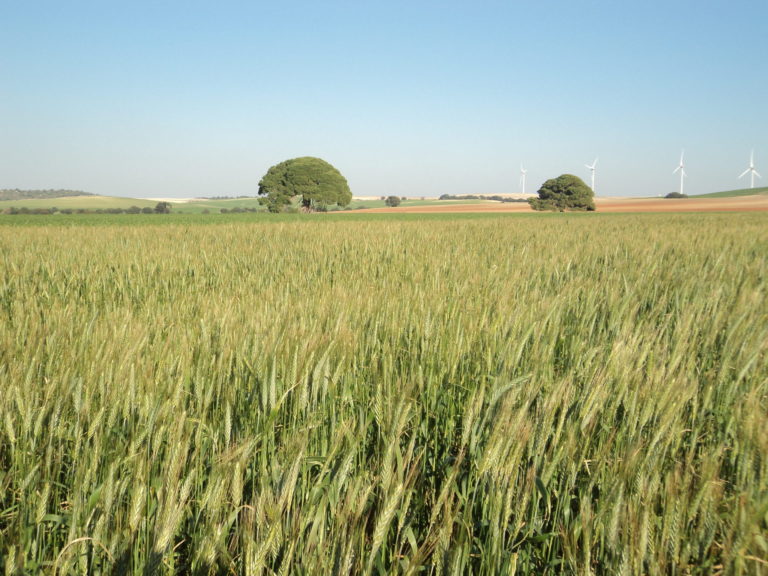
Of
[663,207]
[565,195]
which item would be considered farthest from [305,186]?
[663,207]

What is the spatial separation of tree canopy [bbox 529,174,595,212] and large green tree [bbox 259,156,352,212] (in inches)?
1096

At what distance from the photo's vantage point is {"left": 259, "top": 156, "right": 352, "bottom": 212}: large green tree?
56.2 meters

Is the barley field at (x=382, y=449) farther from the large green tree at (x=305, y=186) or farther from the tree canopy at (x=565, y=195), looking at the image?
the tree canopy at (x=565, y=195)

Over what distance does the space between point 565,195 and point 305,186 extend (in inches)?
1394

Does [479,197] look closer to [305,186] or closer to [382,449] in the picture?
[305,186]

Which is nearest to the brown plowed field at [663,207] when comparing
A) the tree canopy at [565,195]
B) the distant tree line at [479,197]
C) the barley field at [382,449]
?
the tree canopy at [565,195]

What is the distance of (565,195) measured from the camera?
66750mm

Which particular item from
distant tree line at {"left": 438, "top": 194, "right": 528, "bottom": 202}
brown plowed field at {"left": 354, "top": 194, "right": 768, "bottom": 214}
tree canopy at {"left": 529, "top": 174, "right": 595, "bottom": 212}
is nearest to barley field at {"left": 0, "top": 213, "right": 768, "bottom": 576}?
brown plowed field at {"left": 354, "top": 194, "right": 768, "bottom": 214}

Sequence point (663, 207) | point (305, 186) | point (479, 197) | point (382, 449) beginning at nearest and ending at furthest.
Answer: point (382, 449) < point (305, 186) < point (663, 207) < point (479, 197)

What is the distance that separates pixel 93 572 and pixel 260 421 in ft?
1.94

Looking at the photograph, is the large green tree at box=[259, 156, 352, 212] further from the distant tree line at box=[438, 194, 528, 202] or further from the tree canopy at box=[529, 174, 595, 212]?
the distant tree line at box=[438, 194, 528, 202]

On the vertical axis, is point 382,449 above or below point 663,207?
below

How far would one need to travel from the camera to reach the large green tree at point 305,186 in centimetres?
5619

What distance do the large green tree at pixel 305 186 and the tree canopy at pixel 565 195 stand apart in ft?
91.3
